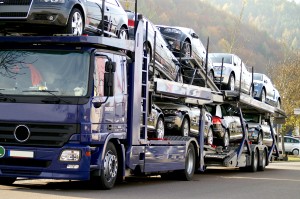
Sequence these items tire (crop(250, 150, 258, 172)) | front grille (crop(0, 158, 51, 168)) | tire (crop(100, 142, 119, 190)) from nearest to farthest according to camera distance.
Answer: front grille (crop(0, 158, 51, 168)) < tire (crop(100, 142, 119, 190)) < tire (crop(250, 150, 258, 172))

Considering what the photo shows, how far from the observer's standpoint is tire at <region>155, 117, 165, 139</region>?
15242mm

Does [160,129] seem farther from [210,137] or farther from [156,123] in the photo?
[210,137]

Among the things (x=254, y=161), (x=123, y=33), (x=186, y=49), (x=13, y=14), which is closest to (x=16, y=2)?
(x=13, y=14)

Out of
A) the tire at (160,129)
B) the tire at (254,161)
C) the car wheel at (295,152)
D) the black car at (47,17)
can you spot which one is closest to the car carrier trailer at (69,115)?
the black car at (47,17)

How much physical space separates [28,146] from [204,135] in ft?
25.0

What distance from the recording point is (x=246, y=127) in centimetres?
2197

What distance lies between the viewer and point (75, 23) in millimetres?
12336

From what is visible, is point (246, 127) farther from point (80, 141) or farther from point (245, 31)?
point (245, 31)

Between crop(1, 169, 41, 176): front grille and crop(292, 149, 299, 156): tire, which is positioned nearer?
crop(1, 169, 41, 176): front grille

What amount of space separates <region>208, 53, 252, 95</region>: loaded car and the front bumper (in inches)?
380

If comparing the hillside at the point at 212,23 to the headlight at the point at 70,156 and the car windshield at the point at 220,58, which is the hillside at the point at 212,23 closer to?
the car windshield at the point at 220,58

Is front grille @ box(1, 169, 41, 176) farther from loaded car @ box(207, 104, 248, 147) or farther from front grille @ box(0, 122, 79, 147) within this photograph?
loaded car @ box(207, 104, 248, 147)

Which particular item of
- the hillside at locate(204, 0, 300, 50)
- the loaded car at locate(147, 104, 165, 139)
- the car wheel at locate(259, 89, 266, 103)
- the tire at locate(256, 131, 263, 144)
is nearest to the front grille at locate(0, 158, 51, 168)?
the loaded car at locate(147, 104, 165, 139)

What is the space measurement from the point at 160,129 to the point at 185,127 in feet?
5.33
